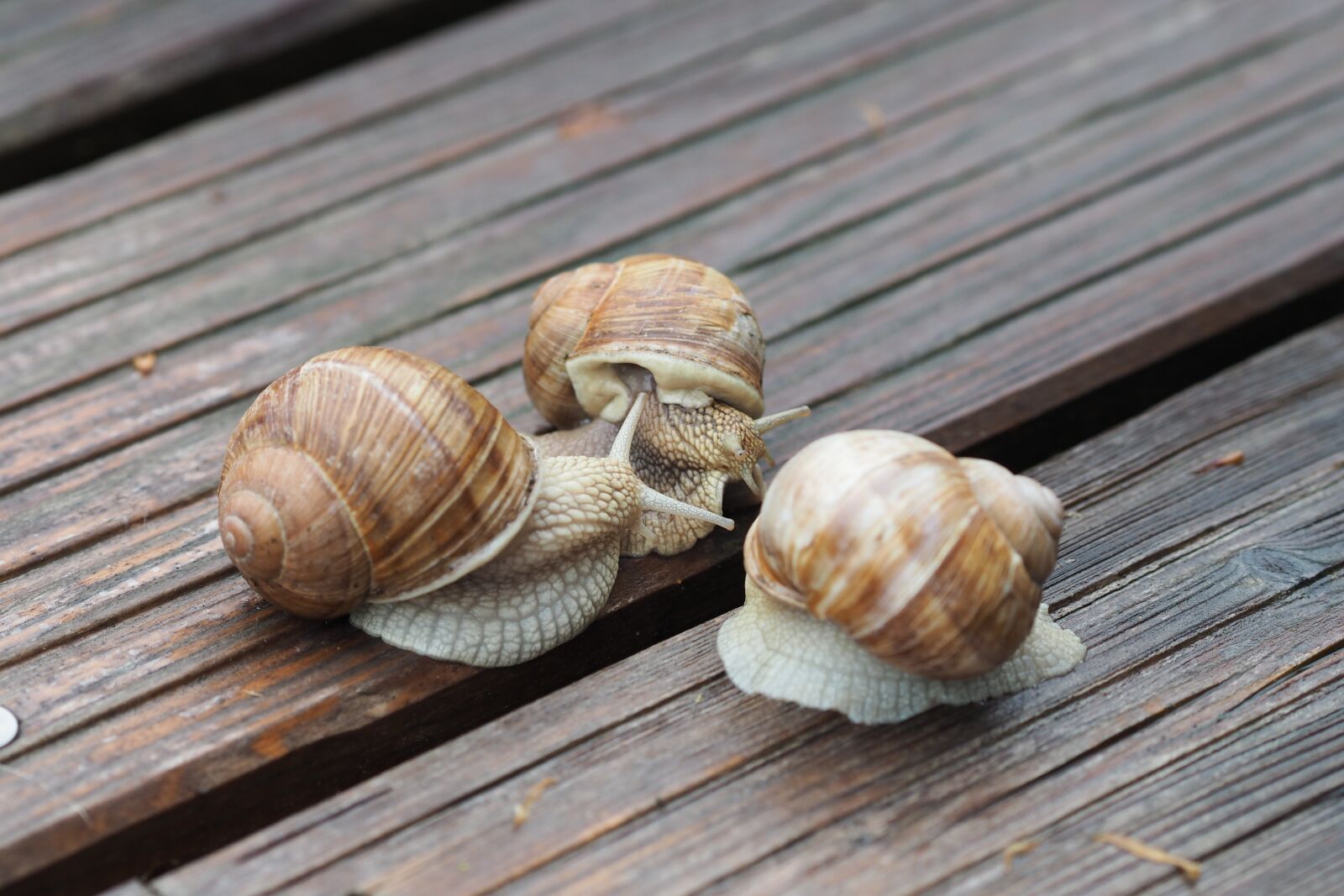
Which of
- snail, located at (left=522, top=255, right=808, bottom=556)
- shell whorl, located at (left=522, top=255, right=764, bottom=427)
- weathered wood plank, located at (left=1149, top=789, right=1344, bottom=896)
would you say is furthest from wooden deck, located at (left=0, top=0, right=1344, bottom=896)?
shell whorl, located at (left=522, top=255, right=764, bottom=427)

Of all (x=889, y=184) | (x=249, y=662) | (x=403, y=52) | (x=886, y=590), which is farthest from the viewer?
(x=403, y=52)

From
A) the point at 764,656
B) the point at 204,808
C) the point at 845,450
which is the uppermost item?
the point at 845,450

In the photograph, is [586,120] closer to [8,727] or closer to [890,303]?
[890,303]

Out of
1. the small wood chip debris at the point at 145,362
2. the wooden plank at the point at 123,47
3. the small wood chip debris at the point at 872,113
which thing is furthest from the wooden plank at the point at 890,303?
the wooden plank at the point at 123,47

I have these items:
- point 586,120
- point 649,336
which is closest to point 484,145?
point 586,120

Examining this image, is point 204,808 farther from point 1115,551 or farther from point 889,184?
point 889,184

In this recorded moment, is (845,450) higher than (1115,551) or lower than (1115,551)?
higher

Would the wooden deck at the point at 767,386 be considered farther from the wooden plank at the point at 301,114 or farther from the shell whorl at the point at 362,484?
the shell whorl at the point at 362,484

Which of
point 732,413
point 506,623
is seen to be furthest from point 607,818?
point 732,413
